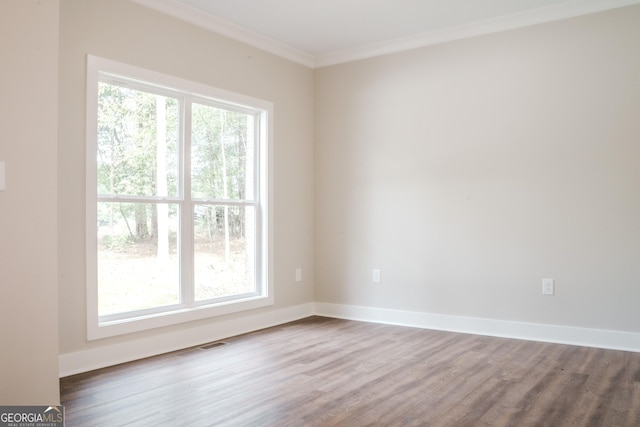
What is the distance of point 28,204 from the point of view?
2348 mm

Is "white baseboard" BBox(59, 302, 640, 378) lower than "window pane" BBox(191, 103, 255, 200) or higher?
lower

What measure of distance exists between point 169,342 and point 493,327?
2696 millimetres

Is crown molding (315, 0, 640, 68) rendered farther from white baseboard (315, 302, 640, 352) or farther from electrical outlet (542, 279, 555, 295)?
white baseboard (315, 302, 640, 352)

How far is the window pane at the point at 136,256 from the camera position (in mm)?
3531

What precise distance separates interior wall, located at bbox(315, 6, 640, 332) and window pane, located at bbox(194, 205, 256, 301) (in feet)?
3.10

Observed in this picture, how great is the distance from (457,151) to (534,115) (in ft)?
2.30

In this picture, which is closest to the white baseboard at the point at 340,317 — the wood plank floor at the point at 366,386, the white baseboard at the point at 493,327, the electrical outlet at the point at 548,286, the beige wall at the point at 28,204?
the white baseboard at the point at 493,327

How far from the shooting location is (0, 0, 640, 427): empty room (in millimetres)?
2514

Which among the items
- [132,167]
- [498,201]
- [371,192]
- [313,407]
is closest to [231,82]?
[132,167]

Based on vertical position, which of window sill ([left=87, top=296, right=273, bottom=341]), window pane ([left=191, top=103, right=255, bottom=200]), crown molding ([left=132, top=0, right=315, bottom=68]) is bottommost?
window sill ([left=87, top=296, right=273, bottom=341])

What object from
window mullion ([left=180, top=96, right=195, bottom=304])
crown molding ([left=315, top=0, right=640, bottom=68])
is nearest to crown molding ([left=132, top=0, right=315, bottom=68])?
crown molding ([left=315, top=0, right=640, bottom=68])

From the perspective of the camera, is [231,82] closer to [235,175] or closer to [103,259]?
[235,175]

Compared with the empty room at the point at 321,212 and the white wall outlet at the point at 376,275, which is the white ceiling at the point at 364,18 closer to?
the empty room at the point at 321,212

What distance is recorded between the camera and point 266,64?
4805 mm
